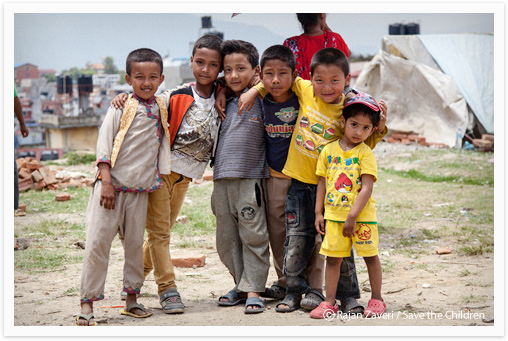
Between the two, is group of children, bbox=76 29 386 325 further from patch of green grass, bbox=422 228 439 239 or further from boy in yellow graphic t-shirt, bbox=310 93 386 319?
patch of green grass, bbox=422 228 439 239

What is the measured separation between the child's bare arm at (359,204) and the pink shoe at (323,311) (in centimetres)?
47

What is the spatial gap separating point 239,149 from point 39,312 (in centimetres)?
168

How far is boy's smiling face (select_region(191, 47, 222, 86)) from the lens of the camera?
3.49 meters

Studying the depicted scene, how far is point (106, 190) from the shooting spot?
3215 millimetres

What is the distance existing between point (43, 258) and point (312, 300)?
2.81 metres

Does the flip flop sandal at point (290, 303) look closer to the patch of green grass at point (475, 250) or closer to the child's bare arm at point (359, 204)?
the child's bare arm at point (359, 204)

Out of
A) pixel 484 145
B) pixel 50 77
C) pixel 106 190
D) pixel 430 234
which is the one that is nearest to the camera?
pixel 106 190

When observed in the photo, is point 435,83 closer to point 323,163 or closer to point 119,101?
point 323,163

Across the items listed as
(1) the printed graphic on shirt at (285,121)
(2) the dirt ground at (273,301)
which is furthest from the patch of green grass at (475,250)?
(1) the printed graphic on shirt at (285,121)

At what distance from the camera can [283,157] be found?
3.51 meters

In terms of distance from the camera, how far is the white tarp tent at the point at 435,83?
13664 millimetres

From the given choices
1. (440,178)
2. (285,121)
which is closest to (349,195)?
(285,121)
